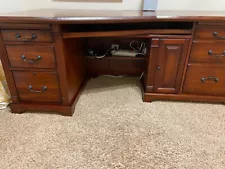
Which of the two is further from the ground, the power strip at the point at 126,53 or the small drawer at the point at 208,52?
the small drawer at the point at 208,52

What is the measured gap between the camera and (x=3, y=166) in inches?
33.6

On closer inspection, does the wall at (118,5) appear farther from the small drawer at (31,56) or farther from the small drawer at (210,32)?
the small drawer at (31,56)

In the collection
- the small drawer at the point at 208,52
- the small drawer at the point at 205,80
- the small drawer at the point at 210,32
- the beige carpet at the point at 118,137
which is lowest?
the beige carpet at the point at 118,137

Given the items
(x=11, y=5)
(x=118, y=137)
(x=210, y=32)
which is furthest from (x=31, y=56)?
(x=210, y=32)

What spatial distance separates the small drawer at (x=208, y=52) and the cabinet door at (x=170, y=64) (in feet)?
0.21

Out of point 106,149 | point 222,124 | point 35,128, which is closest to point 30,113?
point 35,128

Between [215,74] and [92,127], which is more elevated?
[215,74]

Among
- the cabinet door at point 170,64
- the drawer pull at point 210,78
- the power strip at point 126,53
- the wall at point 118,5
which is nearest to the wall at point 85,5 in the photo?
the wall at point 118,5

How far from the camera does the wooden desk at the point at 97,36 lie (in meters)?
1.01

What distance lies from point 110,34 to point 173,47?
455 mm

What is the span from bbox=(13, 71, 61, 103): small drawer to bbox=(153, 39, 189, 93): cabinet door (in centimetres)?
73

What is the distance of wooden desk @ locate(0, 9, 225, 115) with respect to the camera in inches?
39.7

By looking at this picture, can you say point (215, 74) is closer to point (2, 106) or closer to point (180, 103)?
point (180, 103)

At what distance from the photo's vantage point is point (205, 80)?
127cm
